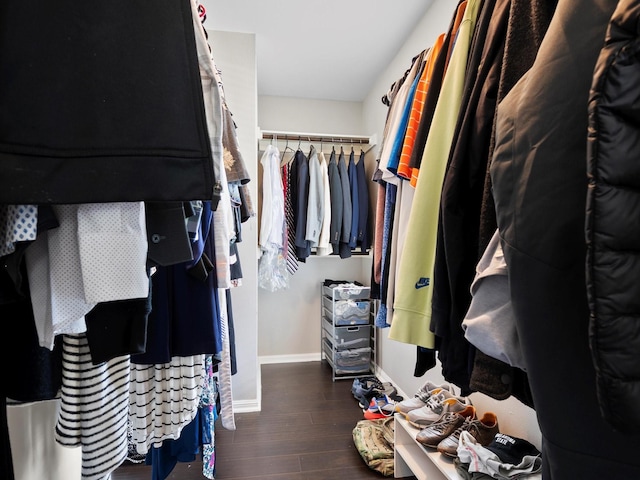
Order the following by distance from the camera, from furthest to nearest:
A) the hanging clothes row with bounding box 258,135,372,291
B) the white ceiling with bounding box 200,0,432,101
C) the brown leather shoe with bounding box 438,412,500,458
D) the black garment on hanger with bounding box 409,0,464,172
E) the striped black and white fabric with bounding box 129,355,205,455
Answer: the hanging clothes row with bounding box 258,135,372,291, the white ceiling with bounding box 200,0,432,101, the brown leather shoe with bounding box 438,412,500,458, the striped black and white fabric with bounding box 129,355,205,455, the black garment on hanger with bounding box 409,0,464,172

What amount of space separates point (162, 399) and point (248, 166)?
1.49 m

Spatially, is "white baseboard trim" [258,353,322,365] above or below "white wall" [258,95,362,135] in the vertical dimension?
below

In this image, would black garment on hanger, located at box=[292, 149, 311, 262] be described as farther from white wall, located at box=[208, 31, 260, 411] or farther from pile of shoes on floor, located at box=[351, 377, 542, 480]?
pile of shoes on floor, located at box=[351, 377, 542, 480]

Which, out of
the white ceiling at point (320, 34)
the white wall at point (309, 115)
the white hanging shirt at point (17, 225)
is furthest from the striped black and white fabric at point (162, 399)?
the white wall at point (309, 115)

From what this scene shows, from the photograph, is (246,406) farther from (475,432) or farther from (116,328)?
(116,328)

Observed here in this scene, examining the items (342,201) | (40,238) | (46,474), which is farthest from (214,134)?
(342,201)

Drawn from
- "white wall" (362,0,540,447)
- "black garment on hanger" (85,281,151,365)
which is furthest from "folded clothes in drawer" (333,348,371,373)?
"black garment on hanger" (85,281,151,365)

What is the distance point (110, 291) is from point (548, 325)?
0.57 meters

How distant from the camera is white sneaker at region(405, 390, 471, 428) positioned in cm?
139

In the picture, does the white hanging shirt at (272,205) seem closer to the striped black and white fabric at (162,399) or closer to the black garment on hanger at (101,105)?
the striped black and white fabric at (162,399)

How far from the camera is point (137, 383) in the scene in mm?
931

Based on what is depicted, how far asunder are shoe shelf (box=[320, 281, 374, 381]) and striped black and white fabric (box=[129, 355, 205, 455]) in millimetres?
1711

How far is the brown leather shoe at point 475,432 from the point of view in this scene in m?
1.20

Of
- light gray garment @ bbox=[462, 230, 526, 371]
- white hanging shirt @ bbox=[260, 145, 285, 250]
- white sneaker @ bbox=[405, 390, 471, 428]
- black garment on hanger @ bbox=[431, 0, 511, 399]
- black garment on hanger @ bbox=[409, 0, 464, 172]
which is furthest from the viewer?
white hanging shirt @ bbox=[260, 145, 285, 250]
